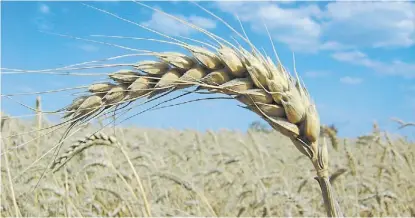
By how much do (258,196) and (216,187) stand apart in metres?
1.07

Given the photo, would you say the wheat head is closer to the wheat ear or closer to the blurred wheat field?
the wheat ear

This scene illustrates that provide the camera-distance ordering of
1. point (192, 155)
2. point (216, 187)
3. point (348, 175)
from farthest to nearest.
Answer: point (192, 155), point (348, 175), point (216, 187)

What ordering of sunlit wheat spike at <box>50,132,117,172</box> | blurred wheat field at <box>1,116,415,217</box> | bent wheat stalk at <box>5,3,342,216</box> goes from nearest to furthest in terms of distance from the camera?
bent wheat stalk at <box>5,3,342,216</box> → sunlit wheat spike at <box>50,132,117,172</box> → blurred wheat field at <box>1,116,415,217</box>

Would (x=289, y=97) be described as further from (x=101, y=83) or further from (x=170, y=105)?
(x=101, y=83)

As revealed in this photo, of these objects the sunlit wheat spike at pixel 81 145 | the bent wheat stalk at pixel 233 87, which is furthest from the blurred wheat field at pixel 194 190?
the bent wheat stalk at pixel 233 87

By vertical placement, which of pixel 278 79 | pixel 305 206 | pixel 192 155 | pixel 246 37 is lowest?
pixel 305 206

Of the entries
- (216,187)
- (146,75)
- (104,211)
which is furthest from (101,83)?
(216,187)

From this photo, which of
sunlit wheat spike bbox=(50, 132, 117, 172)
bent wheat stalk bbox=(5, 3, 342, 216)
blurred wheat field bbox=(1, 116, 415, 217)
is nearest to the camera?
bent wheat stalk bbox=(5, 3, 342, 216)

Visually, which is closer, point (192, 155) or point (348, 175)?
point (348, 175)

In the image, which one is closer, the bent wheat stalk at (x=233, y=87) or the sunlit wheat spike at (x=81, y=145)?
the bent wheat stalk at (x=233, y=87)

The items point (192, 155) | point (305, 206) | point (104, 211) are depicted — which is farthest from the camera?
point (192, 155)

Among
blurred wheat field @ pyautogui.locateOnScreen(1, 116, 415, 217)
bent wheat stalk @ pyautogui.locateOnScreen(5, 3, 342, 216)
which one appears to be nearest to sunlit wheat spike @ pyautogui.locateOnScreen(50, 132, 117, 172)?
blurred wheat field @ pyautogui.locateOnScreen(1, 116, 415, 217)

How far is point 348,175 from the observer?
5176 mm

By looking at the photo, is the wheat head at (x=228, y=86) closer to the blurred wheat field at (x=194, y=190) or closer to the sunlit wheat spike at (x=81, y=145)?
the sunlit wheat spike at (x=81, y=145)
